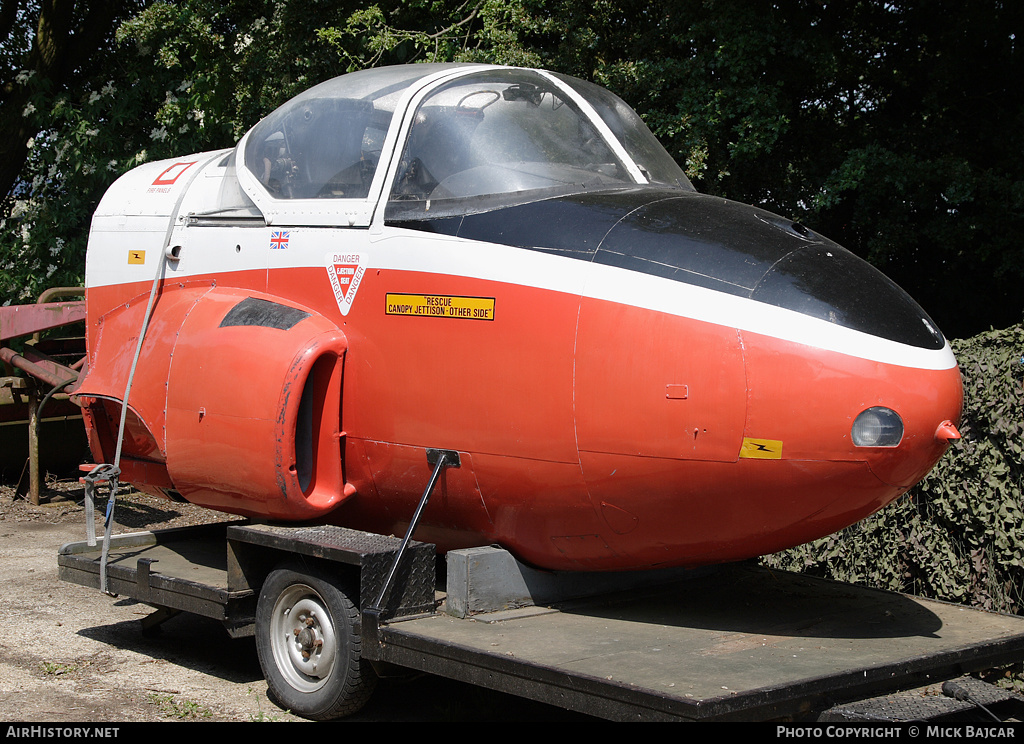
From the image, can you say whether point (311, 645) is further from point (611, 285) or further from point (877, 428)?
point (877, 428)

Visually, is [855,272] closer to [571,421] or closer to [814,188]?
[571,421]

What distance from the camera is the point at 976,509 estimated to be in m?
5.84

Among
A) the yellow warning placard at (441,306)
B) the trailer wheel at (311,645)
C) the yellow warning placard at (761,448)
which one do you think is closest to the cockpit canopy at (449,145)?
the yellow warning placard at (441,306)

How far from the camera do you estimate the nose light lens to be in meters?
3.81

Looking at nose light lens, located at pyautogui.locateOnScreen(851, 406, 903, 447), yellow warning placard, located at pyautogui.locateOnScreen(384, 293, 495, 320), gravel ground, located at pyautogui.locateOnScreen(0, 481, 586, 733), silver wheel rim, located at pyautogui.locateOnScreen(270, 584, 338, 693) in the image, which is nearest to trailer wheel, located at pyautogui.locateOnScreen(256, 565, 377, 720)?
silver wheel rim, located at pyautogui.locateOnScreen(270, 584, 338, 693)

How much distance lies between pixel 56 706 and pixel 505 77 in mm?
3777

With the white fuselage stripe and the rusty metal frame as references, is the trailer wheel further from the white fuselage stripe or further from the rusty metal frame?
the rusty metal frame

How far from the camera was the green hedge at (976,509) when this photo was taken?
5766 mm

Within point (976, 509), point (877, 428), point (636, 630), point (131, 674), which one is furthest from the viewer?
point (976, 509)

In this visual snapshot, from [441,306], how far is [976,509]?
3.33m

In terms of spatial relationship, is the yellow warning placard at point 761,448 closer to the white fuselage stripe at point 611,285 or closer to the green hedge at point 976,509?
the white fuselage stripe at point 611,285

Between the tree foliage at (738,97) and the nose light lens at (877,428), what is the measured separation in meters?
5.99

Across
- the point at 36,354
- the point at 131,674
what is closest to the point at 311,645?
the point at 131,674

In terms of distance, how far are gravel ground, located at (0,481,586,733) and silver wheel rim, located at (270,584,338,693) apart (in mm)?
218
